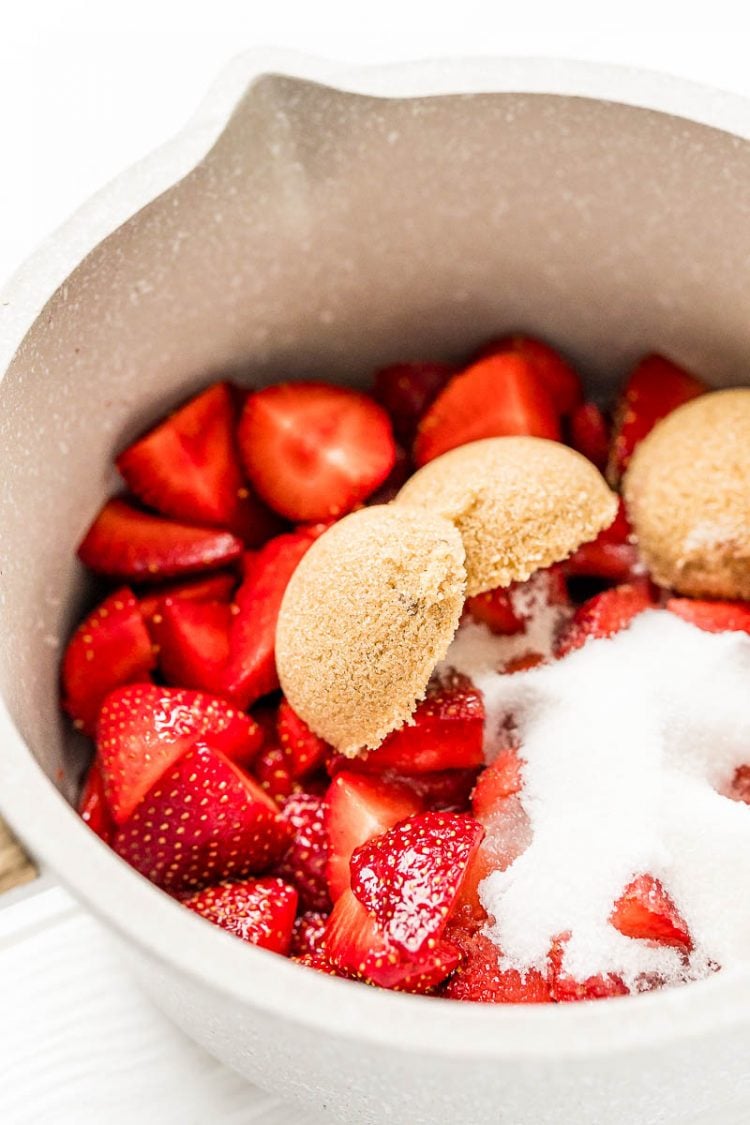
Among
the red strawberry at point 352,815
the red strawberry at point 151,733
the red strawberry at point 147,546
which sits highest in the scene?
the red strawberry at point 147,546

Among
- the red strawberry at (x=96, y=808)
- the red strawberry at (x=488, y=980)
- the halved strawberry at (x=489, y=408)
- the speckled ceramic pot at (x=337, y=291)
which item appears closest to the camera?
the speckled ceramic pot at (x=337, y=291)

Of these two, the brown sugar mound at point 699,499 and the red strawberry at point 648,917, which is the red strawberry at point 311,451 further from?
the red strawberry at point 648,917

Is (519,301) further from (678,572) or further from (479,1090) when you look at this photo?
(479,1090)

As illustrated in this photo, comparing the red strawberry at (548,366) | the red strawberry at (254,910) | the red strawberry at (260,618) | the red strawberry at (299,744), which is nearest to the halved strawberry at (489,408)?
the red strawberry at (548,366)

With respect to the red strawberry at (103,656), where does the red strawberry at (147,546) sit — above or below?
above

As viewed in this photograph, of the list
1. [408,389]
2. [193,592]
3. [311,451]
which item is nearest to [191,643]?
[193,592]

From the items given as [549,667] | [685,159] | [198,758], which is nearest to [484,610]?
[549,667]
